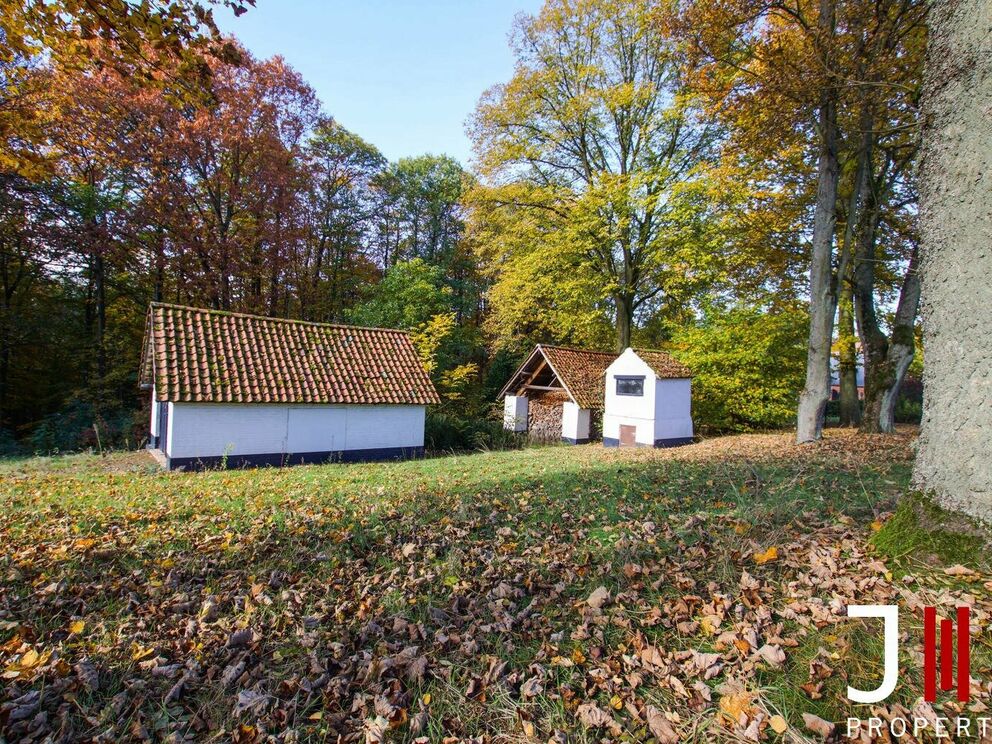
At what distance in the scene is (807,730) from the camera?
2.32 m

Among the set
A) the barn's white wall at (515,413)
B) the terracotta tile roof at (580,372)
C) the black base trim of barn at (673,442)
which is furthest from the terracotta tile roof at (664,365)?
the barn's white wall at (515,413)

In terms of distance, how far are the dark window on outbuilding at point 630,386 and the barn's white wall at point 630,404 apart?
0.38ft

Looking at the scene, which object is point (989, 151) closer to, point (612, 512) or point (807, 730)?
point (807, 730)

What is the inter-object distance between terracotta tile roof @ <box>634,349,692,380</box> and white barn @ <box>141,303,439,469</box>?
25.0 ft

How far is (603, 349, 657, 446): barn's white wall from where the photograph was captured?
16375 mm

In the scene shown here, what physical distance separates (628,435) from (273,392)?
464 inches

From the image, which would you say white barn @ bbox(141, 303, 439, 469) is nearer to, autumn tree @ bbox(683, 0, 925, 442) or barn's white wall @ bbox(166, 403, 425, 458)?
barn's white wall @ bbox(166, 403, 425, 458)

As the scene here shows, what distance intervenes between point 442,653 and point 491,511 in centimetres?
287

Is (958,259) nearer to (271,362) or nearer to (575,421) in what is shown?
(271,362)

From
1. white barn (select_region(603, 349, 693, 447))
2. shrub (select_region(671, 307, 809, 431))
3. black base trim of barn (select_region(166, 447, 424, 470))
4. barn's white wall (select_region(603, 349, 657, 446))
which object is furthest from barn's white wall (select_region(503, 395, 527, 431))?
shrub (select_region(671, 307, 809, 431))

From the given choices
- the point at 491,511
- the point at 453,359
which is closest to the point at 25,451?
the point at 453,359

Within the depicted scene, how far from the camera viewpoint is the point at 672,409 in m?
16.7

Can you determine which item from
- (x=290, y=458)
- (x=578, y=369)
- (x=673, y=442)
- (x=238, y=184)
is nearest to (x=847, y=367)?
(x=673, y=442)

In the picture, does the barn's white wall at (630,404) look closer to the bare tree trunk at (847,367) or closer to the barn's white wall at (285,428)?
the barn's white wall at (285,428)
